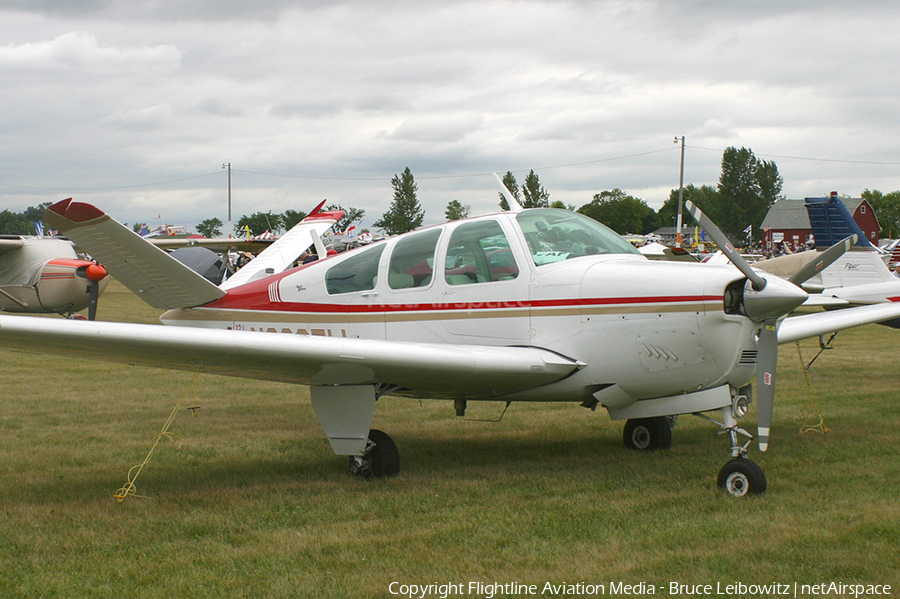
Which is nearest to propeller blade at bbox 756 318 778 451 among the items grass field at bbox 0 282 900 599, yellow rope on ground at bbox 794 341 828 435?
grass field at bbox 0 282 900 599

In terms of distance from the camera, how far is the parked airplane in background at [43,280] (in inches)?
699

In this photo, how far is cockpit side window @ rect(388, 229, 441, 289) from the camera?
6133mm

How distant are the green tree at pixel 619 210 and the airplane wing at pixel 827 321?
9922cm

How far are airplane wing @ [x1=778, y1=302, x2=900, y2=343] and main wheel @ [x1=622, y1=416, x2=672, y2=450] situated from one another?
135 centimetres

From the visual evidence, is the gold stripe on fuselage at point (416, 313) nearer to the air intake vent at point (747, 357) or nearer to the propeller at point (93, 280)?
the air intake vent at point (747, 357)

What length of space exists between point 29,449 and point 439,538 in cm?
456

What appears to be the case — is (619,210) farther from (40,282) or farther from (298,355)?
(298,355)

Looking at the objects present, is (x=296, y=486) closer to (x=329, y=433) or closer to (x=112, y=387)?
→ (x=329, y=433)

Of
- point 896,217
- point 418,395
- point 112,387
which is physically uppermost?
point 896,217

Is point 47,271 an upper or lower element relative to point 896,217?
lower

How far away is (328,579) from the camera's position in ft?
12.5

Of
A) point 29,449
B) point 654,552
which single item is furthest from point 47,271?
point 654,552

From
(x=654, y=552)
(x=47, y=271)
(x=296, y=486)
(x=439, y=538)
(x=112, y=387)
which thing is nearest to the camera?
(x=654, y=552)

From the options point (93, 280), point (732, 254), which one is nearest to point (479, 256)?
point (732, 254)
